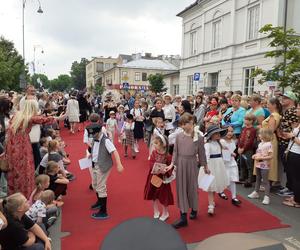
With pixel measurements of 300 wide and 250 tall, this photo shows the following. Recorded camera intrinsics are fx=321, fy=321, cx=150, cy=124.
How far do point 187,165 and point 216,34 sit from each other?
22690 millimetres

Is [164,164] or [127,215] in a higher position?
[164,164]

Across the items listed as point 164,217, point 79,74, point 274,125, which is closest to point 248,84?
point 274,125

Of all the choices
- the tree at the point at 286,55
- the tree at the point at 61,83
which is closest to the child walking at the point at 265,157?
the tree at the point at 286,55

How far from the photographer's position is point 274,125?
6645 millimetres

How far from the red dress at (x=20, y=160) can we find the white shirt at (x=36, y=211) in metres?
0.57

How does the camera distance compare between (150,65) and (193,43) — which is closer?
(193,43)

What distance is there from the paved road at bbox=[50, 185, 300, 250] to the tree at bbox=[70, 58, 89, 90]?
133117 millimetres

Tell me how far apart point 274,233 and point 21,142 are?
163 inches

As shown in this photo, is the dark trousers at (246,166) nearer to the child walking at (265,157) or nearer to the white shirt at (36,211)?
the child walking at (265,157)

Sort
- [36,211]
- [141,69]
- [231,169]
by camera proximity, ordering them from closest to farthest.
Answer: [36,211]
[231,169]
[141,69]

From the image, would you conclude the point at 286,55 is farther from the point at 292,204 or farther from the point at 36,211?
the point at 36,211

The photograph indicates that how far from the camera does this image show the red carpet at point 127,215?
15.8 ft

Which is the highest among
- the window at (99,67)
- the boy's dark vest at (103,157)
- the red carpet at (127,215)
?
the window at (99,67)

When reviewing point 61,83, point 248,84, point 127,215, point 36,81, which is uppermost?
point 61,83
